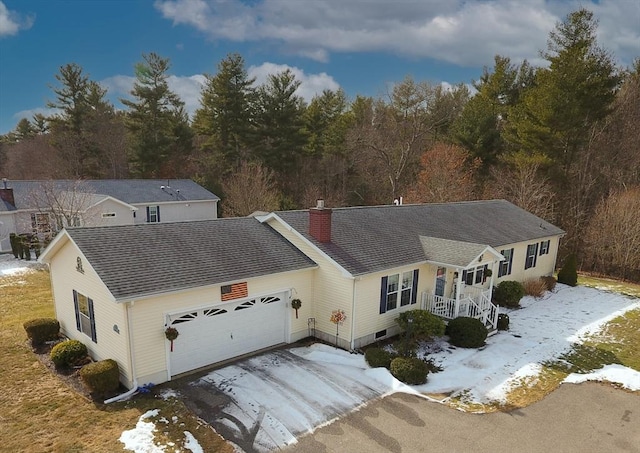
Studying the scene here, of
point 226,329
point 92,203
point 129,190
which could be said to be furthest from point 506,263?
point 129,190

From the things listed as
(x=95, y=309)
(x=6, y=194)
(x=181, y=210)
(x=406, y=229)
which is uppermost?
(x=406, y=229)

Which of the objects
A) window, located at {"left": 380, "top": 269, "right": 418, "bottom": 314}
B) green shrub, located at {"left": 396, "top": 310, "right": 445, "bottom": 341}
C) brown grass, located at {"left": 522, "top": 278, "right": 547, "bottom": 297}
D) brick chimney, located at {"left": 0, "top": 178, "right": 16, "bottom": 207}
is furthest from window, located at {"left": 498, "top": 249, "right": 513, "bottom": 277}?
brick chimney, located at {"left": 0, "top": 178, "right": 16, "bottom": 207}

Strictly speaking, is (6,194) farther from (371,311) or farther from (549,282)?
(549,282)

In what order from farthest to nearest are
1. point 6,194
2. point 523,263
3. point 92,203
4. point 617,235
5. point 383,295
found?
point 6,194 < point 92,203 < point 617,235 < point 523,263 < point 383,295

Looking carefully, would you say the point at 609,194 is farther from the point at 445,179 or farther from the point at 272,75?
the point at 272,75

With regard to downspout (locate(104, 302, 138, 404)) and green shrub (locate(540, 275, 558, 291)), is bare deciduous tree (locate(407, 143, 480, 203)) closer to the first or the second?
green shrub (locate(540, 275, 558, 291))

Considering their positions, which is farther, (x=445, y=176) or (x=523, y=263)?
(x=445, y=176)
